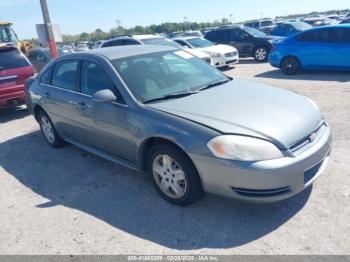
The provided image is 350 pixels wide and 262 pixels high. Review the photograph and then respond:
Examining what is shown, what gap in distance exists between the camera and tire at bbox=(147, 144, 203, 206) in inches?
133

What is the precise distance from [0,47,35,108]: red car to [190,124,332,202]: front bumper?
630cm

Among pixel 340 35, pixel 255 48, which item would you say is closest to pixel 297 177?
pixel 340 35

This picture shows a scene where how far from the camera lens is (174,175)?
358cm

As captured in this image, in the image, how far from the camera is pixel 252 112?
3.49 metres

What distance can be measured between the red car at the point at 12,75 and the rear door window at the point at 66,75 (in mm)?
3176

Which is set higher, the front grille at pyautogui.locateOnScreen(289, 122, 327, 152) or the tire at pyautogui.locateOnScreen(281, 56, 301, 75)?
the front grille at pyautogui.locateOnScreen(289, 122, 327, 152)

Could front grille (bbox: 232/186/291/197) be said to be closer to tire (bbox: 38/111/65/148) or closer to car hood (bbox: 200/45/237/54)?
tire (bbox: 38/111/65/148)

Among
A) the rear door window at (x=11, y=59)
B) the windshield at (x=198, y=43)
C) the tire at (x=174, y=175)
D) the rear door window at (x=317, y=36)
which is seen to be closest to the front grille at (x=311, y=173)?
the tire at (x=174, y=175)

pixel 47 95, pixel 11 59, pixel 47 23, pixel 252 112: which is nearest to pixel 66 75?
pixel 47 95

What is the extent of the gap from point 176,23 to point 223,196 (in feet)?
236

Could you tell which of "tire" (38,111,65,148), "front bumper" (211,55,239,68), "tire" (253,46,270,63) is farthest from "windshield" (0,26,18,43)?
"tire" (38,111,65,148)

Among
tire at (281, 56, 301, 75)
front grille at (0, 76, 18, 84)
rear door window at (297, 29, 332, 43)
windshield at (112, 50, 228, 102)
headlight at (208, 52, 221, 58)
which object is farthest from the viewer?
headlight at (208, 52, 221, 58)

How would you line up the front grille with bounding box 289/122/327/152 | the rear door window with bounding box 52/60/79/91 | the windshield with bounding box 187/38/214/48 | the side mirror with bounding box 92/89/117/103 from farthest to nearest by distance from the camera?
the windshield with bounding box 187/38/214/48
the rear door window with bounding box 52/60/79/91
the side mirror with bounding box 92/89/117/103
the front grille with bounding box 289/122/327/152

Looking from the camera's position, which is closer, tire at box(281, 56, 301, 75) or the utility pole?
the utility pole
